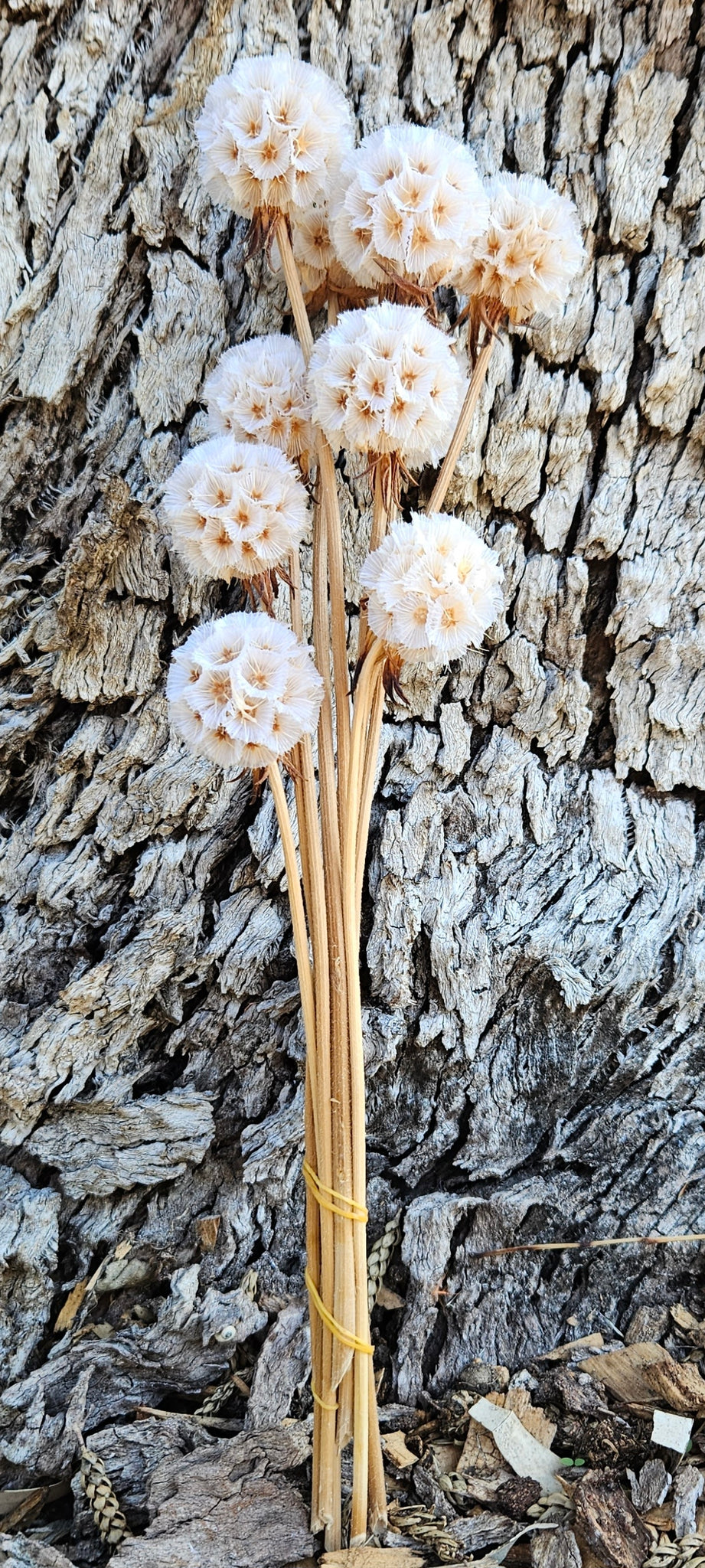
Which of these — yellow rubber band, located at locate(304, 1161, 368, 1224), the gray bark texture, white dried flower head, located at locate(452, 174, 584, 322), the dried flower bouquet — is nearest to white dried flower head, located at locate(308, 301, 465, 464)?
the dried flower bouquet

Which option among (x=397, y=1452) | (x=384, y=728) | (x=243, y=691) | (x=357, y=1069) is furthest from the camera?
(x=384, y=728)

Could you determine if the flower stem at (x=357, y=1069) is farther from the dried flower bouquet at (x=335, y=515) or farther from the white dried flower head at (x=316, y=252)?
the white dried flower head at (x=316, y=252)

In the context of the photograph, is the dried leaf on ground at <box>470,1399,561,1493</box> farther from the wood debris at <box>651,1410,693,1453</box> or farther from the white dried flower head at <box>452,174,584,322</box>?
the white dried flower head at <box>452,174,584,322</box>

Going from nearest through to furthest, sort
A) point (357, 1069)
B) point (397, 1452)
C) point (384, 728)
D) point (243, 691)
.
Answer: point (243, 691) < point (357, 1069) < point (397, 1452) < point (384, 728)

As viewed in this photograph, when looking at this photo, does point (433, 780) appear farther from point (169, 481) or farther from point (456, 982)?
point (169, 481)

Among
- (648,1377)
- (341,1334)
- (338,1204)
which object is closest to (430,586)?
(338,1204)

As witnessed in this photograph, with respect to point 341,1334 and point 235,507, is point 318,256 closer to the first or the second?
point 235,507

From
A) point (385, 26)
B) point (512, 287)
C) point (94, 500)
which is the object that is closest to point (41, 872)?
point (94, 500)
